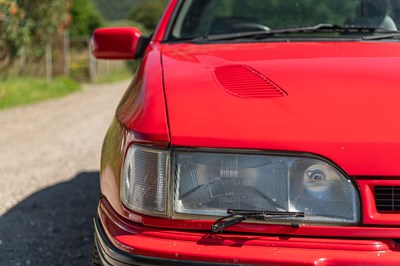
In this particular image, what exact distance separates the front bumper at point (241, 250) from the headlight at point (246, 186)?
0.07 m

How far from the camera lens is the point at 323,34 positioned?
2842 mm

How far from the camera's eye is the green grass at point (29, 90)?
12.1 m

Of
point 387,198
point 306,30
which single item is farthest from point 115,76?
point 387,198

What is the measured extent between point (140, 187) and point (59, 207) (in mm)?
2765

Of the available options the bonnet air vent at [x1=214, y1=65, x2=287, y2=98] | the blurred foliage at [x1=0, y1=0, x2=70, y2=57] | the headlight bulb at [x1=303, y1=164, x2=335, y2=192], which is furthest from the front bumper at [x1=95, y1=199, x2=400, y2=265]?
the blurred foliage at [x1=0, y1=0, x2=70, y2=57]

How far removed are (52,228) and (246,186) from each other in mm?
2488

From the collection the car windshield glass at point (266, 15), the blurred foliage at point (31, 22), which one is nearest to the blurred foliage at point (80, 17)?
the blurred foliage at point (31, 22)

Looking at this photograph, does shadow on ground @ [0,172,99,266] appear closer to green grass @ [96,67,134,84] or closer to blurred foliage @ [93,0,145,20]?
green grass @ [96,67,134,84]

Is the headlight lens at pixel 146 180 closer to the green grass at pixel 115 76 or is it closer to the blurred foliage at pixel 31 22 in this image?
the blurred foliage at pixel 31 22

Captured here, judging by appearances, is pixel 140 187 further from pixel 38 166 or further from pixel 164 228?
pixel 38 166

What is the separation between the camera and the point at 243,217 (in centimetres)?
179

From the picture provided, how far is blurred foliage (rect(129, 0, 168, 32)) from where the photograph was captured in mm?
38156

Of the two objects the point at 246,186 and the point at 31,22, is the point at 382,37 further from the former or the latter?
the point at 31,22

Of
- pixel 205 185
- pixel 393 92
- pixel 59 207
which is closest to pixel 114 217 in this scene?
pixel 205 185
